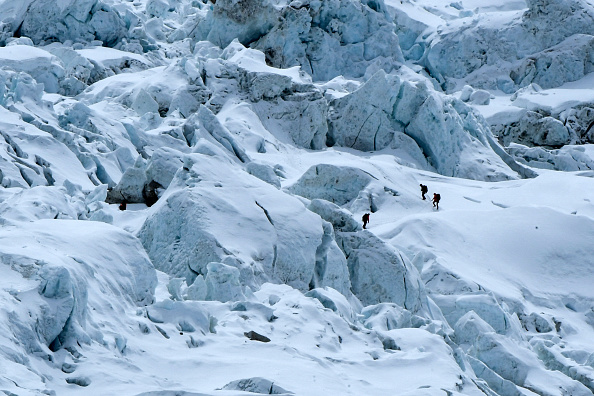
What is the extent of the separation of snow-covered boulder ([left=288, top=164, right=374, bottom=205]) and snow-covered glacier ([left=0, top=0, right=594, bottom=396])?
2.3 inches

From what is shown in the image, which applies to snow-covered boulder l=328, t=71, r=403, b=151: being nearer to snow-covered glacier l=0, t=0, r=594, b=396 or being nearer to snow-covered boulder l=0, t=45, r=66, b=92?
snow-covered glacier l=0, t=0, r=594, b=396

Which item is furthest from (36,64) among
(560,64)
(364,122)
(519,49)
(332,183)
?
(560,64)

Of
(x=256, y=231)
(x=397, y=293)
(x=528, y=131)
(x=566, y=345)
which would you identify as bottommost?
(x=528, y=131)

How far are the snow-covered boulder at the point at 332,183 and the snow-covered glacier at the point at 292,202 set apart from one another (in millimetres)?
59

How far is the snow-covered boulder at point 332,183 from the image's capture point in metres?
26.0

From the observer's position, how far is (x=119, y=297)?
12062 millimetres

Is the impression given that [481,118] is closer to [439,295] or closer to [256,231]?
[439,295]

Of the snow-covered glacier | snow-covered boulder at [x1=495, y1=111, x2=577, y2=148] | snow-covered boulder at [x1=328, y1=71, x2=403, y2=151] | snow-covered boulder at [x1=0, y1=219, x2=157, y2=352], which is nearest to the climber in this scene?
the snow-covered glacier

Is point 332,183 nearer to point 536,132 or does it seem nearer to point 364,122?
point 364,122

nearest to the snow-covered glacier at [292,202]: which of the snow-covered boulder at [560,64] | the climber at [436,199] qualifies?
the snow-covered boulder at [560,64]

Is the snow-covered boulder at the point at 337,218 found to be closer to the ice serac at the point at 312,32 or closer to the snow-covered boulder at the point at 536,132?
the ice serac at the point at 312,32

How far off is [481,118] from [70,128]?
20042 millimetres

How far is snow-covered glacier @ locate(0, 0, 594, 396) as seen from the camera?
11.2 meters

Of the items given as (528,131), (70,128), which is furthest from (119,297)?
(528,131)
